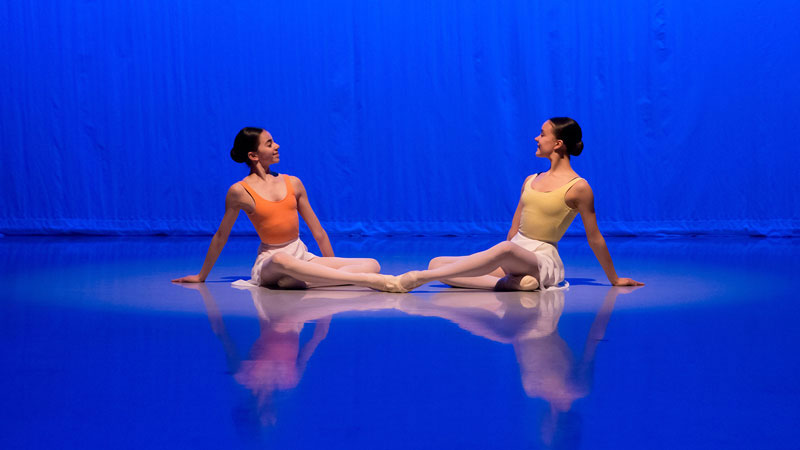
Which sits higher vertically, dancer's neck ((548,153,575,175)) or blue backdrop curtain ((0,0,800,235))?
blue backdrop curtain ((0,0,800,235))

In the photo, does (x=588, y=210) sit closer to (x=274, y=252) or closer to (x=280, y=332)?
(x=274, y=252)

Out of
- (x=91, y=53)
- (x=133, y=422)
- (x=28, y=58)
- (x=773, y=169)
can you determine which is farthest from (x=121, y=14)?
(x=133, y=422)

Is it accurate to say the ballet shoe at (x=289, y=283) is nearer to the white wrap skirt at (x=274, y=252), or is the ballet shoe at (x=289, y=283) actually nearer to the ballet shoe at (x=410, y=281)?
the white wrap skirt at (x=274, y=252)

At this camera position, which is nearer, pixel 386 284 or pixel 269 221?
pixel 386 284

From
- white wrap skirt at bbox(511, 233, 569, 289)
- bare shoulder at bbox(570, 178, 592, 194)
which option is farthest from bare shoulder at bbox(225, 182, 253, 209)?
bare shoulder at bbox(570, 178, 592, 194)

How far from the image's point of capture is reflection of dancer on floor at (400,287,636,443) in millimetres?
1571

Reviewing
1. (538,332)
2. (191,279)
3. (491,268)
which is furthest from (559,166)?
(191,279)

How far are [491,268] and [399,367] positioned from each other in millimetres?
1235

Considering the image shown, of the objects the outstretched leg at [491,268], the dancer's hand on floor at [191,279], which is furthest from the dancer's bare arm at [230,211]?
the outstretched leg at [491,268]

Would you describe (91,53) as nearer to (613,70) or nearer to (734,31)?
(613,70)

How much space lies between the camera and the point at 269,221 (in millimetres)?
3287

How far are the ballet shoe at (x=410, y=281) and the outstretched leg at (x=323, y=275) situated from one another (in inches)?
1.1

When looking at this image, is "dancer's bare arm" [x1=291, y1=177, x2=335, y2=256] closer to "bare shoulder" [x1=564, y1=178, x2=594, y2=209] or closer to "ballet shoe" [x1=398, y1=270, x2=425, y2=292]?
"ballet shoe" [x1=398, y1=270, x2=425, y2=292]

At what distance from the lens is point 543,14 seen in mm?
6781
